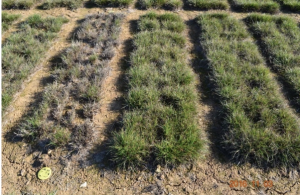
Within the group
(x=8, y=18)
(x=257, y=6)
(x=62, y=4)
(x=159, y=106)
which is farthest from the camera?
(x=62, y=4)

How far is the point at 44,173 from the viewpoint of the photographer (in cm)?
337

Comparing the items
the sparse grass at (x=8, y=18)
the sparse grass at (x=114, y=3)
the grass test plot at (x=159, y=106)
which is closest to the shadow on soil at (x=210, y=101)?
the grass test plot at (x=159, y=106)

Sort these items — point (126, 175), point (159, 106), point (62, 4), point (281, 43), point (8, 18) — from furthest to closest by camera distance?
point (62, 4) → point (8, 18) → point (281, 43) → point (159, 106) → point (126, 175)

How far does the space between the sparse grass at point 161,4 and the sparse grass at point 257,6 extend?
62.7 inches

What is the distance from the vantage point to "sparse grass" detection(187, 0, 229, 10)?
6816 millimetres

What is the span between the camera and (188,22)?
6.46 meters

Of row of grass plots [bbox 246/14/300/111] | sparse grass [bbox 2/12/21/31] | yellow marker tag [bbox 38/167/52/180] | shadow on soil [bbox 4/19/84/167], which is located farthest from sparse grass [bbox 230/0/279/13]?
yellow marker tag [bbox 38/167/52/180]

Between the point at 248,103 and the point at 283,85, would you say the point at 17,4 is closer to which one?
the point at 248,103

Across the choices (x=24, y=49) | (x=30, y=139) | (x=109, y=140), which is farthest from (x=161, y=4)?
(x=30, y=139)

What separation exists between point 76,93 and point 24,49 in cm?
199

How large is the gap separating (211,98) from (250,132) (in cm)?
104

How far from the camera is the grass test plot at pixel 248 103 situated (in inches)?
134

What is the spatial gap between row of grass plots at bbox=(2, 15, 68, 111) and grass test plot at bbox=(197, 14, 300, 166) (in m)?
3.58

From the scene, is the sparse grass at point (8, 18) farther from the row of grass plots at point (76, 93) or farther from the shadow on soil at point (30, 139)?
the shadow on soil at point (30, 139)
